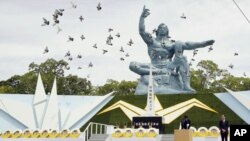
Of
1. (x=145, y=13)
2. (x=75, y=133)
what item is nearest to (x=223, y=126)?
(x=75, y=133)

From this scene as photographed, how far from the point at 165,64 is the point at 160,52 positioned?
104cm

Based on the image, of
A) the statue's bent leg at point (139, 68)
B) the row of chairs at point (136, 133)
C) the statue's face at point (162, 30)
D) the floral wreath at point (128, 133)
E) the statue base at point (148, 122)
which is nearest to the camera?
the row of chairs at point (136, 133)

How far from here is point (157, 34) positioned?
1655 inches

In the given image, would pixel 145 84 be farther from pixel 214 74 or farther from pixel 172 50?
pixel 214 74

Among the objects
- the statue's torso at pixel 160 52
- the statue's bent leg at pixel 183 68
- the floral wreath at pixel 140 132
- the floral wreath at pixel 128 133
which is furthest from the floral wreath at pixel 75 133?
the statue's torso at pixel 160 52

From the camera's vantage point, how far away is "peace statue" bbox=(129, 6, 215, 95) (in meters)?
40.6

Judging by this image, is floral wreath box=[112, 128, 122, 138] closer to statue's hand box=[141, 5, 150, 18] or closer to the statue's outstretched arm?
the statue's outstretched arm

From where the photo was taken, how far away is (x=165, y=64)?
41.8 meters

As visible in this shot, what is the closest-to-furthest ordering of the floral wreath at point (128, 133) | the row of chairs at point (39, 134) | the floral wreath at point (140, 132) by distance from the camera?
the floral wreath at point (140, 132) → the floral wreath at point (128, 133) → the row of chairs at point (39, 134)

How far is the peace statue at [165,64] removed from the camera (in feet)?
133

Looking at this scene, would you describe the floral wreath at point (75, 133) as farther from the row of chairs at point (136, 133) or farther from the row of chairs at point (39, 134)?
the row of chairs at point (136, 133)

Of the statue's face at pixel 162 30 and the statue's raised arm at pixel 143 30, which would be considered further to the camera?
the statue's raised arm at pixel 143 30

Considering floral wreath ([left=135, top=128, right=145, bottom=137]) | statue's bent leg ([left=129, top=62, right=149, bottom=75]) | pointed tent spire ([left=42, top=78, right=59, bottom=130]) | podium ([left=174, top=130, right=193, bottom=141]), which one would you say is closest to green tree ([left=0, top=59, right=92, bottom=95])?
statue's bent leg ([left=129, top=62, right=149, bottom=75])

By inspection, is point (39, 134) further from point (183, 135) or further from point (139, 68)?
point (139, 68)
